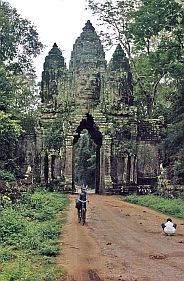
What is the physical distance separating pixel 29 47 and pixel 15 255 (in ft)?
93.7

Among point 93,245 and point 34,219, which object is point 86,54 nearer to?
point 34,219

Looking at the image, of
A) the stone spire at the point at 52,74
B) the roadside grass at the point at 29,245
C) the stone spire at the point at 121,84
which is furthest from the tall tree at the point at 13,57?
the roadside grass at the point at 29,245

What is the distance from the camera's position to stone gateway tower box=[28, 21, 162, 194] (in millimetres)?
30547

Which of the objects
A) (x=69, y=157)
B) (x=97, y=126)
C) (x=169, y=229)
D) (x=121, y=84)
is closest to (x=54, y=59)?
(x=121, y=84)

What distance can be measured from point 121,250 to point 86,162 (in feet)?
120

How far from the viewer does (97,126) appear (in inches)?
1214

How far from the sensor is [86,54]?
Answer: 32469mm

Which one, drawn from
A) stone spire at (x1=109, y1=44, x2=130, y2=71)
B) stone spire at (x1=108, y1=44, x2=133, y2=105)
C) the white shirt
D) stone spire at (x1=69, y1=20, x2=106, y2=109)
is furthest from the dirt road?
stone spire at (x1=109, y1=44, x2=130, y2=71)

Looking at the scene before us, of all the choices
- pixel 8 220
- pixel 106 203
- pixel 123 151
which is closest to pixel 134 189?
pixel 123 151

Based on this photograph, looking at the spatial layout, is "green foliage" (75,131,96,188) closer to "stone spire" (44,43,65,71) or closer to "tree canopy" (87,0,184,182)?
"tree canopy" (87,0,184,182)

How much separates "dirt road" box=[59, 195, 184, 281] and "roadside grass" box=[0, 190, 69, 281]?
1.01 ft

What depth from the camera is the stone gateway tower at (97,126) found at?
3055 centimetres

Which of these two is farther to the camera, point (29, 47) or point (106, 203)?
point (29, 47)

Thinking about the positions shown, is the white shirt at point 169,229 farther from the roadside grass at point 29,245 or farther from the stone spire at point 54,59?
the stone spire at point 54,59
